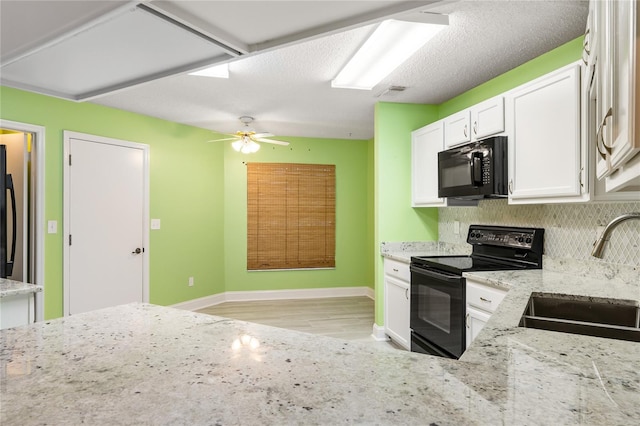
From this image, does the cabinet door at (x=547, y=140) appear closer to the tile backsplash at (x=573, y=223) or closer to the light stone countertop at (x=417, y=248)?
the tile backsplash at (x=573, y=223)

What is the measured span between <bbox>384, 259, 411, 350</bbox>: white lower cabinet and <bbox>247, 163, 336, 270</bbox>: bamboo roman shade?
2258 millimetres

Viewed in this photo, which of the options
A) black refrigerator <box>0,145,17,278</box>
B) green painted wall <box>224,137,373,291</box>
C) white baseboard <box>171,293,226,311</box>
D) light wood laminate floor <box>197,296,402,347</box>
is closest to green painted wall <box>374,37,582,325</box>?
light wood laminate floor <box>197,296,402,347</box>

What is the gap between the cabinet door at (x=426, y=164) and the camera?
11.5 feet

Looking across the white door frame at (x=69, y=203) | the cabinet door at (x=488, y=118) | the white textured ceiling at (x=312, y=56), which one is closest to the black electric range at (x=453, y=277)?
the cabinet door at (x=488, y=118)

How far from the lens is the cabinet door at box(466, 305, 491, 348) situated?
2367mm

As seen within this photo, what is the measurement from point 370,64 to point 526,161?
4.29 ft

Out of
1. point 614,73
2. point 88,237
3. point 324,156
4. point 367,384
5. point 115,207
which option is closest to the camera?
point 367,384

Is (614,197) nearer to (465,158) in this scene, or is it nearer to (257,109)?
(465,158)

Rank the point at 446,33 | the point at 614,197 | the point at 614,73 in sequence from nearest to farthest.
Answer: the point at 614,73, the point at 614,197, the point at 446,33

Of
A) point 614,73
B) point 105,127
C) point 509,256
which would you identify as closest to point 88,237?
point 105,127

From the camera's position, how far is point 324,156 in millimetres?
6004

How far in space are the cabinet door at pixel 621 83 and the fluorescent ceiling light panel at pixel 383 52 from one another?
139cm

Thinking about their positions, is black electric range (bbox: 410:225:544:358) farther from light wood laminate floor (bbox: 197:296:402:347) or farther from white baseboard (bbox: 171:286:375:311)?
white baseboard (bbox: 171:286:375:311)

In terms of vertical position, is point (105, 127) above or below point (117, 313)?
above
